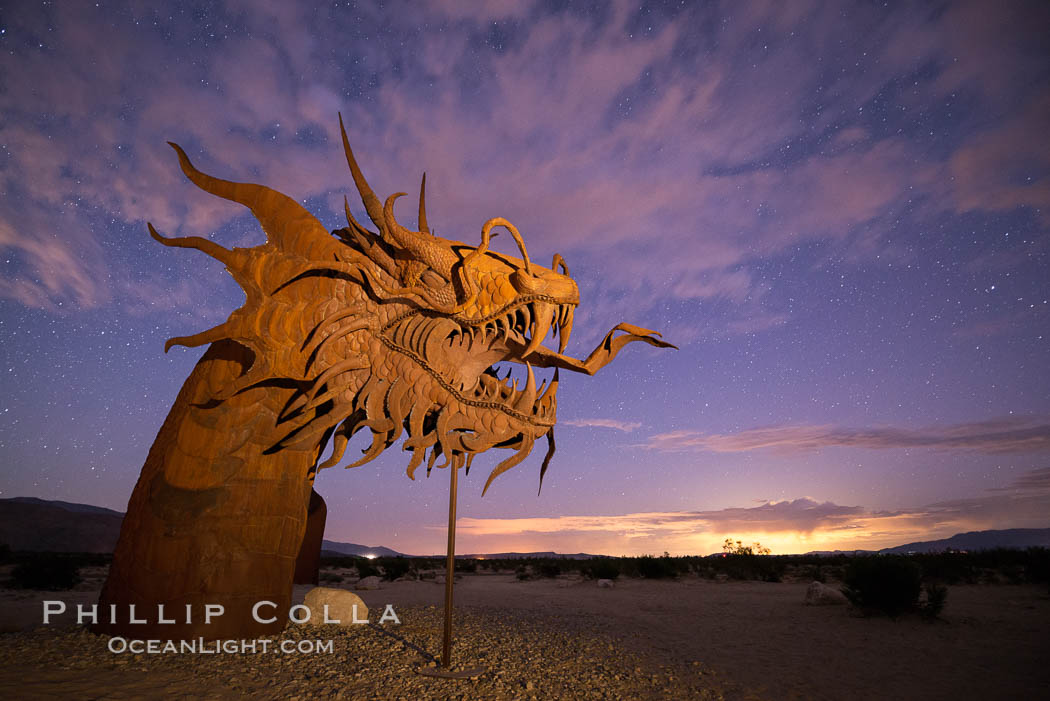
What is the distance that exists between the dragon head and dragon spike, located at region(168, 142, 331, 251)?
15 mm

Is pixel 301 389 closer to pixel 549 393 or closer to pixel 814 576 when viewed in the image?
pixel 549 393

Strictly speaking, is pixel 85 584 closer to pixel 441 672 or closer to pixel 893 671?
pixel 441 672

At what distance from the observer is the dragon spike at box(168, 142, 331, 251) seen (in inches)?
264

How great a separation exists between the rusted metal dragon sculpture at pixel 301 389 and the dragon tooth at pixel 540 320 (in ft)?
0.06

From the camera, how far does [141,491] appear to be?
6238 millimetres

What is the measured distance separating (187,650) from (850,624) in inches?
438

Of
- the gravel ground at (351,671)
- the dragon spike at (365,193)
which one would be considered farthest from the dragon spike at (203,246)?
the gravel ground at (351,671)

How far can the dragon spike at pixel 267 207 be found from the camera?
6.71m

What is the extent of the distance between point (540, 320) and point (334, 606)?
5.29 m

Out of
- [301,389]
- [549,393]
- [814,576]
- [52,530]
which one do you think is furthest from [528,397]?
[52,530]

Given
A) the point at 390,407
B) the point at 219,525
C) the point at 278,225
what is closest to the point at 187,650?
the point at 219,525

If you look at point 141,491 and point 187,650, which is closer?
point 187,650

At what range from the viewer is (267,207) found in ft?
22.6

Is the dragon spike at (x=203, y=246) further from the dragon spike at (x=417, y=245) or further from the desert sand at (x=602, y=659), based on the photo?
the desert sand at (x=602, y=659)
